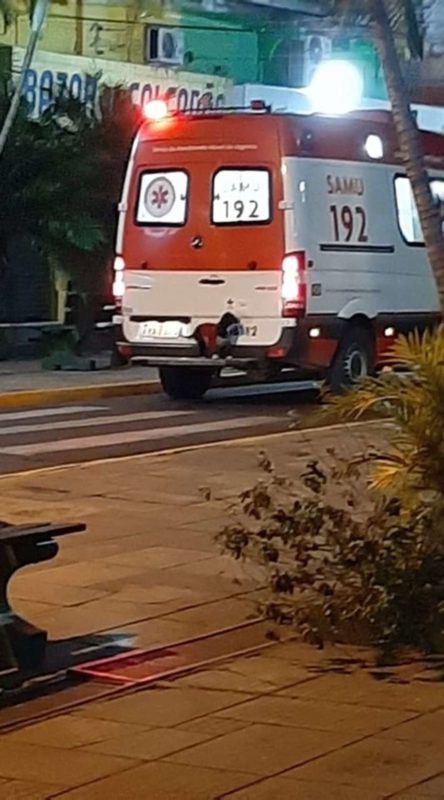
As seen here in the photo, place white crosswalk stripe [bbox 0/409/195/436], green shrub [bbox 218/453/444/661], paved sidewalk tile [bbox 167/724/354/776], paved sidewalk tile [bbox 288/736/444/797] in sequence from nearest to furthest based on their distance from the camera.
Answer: paved sidewalk tile [bbox 288/736/444/797]
paved sidewalk tile [bbox 167/724/354/776]
green shrub [bbox 218/453/444/661]
white crosswalk stripe [bbox 0/409/195/436]

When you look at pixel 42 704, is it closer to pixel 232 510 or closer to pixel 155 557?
pixel 155 557

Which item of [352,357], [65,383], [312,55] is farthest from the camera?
[312,55]

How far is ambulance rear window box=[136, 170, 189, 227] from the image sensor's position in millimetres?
18781

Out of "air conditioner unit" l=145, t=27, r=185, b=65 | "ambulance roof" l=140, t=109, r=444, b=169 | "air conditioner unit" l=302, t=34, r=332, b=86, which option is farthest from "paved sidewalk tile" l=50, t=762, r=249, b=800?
"air conditioner unit" l=302, t=34, r=332, b=86

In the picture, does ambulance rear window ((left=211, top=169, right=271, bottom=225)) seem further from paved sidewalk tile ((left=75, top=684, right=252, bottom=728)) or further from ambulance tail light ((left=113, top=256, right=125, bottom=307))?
paved sidewalk tile ((left=75, top=684, right=252, bottom=728))

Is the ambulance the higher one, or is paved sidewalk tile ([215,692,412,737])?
the ambulance

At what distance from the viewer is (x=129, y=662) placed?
8016mm

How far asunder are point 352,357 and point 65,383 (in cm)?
373

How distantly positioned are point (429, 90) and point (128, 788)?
31.9m

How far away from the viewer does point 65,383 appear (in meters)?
21.3

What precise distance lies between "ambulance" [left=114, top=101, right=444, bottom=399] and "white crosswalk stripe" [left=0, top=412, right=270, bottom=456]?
1.03 meters

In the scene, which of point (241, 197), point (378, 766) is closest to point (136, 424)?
point (241, 197)

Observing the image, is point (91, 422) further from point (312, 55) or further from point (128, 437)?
point (312, 55)

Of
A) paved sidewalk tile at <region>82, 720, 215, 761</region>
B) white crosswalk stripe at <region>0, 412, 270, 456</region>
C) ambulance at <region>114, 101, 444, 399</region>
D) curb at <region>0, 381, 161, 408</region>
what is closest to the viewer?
paved sidewalk tile at <region>82, 720, 215, 761</region>
